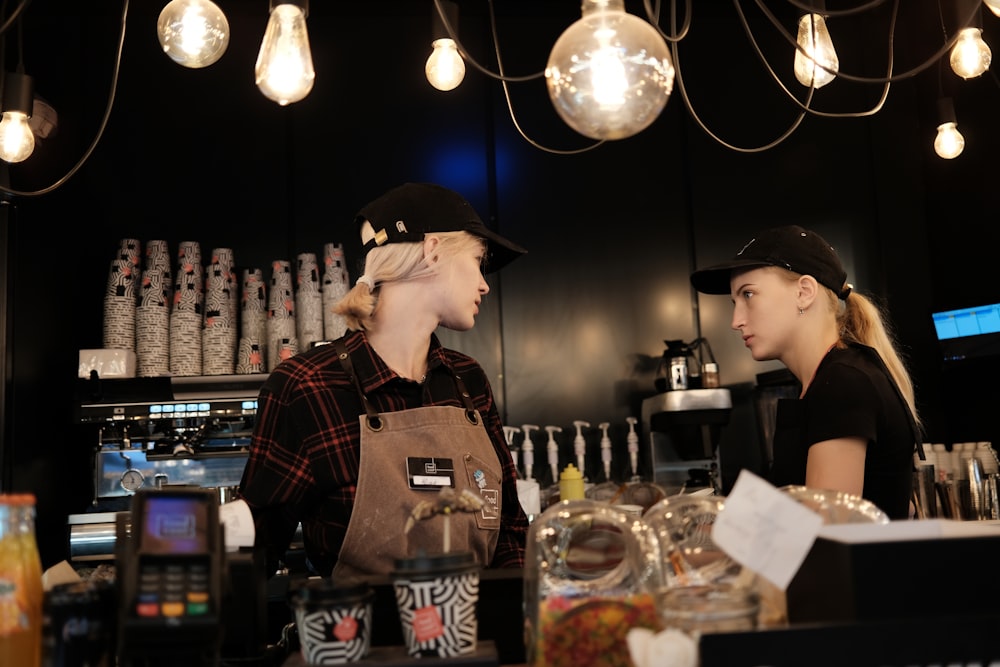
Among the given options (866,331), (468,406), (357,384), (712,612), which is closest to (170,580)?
(712,612)

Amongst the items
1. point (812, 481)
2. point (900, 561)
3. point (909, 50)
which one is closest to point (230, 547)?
point (900, 561)

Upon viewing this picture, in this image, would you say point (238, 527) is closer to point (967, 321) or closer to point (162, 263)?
point (162, 263)

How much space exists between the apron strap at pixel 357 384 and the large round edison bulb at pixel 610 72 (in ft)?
3.04

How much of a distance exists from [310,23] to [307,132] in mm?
527

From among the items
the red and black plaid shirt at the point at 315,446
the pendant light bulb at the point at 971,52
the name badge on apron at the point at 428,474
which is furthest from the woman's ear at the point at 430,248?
the pendant light bulb at the point at 971,52

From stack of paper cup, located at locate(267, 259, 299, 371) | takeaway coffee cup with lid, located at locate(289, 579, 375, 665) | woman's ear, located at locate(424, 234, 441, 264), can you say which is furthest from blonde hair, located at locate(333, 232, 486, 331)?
stack of paper cup, located at locate(267, 259, 299, 371)

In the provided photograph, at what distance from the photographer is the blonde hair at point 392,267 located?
2.16 metres

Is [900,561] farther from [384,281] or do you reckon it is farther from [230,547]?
[384,281]

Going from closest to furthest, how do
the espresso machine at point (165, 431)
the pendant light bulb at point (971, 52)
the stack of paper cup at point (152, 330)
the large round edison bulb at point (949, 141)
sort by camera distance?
1. the pendant light bulb at point (971, 52)
2. the large round edison bulb at point (949, 141)
3. the espresso machine at point (165, 431)
4. the stack of paper cup at point (152, 330)

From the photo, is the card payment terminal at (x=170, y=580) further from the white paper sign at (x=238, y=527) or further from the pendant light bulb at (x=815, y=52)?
the pendant light bulb at (x=815, y=52)

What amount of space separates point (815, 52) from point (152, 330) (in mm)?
2941

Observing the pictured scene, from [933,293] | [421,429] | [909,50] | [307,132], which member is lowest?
[421,429]

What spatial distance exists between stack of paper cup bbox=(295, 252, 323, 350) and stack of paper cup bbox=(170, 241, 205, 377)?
0.42 m

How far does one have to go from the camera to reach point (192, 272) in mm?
4324
